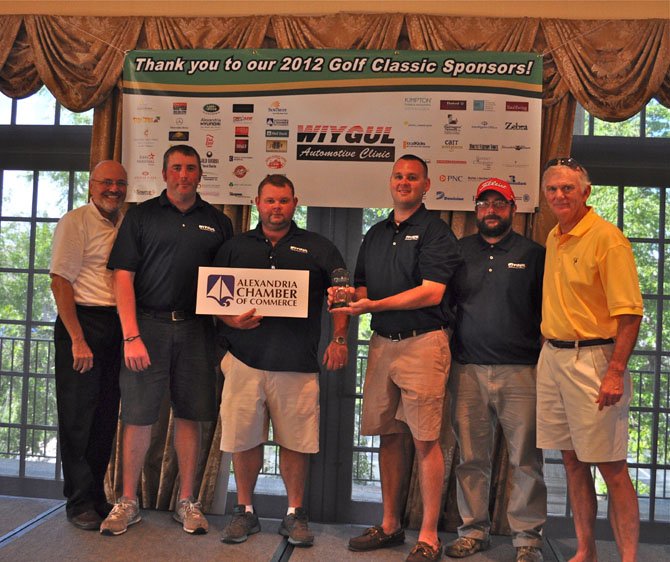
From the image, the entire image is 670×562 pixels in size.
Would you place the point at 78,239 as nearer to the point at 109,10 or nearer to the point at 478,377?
the point at 109,10

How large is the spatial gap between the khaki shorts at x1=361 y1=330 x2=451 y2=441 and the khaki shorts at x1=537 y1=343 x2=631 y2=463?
48cm

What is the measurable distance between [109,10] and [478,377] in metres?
2.97

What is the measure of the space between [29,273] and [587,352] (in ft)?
10.8

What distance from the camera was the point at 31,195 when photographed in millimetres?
4375

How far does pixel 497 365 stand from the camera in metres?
3.24

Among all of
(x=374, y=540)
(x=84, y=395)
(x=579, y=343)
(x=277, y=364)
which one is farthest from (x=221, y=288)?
(x=579, y=343)

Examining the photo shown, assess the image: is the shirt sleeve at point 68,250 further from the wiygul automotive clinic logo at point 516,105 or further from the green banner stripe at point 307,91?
the wiygul automotive clinic logo at point 516,105

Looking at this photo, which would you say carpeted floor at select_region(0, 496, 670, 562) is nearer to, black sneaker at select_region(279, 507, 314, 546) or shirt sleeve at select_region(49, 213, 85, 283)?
black sneaker at select_region(279, 507, 314, 546)

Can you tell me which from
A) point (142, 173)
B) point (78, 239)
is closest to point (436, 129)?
point (142, 173)

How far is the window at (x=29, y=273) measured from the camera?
4.32 meters

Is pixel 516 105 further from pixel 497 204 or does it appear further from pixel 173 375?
pixel 173 375

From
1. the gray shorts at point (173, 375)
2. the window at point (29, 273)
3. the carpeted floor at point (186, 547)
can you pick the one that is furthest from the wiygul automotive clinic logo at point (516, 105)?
the window at point (29, 273)

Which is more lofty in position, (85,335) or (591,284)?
(591,284)

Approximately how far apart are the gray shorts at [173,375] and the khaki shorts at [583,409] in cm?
165
